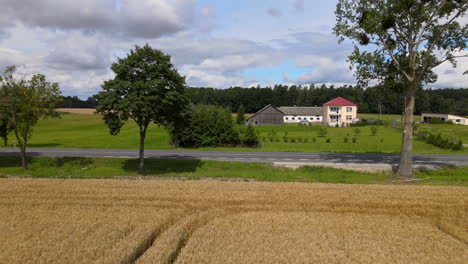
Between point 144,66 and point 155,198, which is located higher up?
point 144,66

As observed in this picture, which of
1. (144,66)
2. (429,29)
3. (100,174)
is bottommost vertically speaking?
(100,174)

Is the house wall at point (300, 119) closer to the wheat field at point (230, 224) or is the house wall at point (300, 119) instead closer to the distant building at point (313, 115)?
the distant building at point (313, 115)

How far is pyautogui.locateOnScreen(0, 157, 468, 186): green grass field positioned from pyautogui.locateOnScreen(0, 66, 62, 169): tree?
2.50m

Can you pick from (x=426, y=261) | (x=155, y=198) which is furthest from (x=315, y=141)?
(x=426, y=261)

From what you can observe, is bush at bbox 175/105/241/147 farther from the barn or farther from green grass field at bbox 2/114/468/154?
the barn

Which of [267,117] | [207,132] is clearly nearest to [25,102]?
[207,132]

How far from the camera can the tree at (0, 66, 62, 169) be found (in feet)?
86.6

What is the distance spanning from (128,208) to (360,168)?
59.4 feet

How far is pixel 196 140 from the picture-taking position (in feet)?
145

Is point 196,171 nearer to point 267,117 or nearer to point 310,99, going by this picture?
point 267,117

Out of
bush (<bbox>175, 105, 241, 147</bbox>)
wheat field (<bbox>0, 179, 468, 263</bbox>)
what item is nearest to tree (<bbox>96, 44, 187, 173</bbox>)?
wheat field (<bbox>0, 179, 468, 263</bbox>)

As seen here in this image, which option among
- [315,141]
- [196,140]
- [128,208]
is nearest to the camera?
[128,208]

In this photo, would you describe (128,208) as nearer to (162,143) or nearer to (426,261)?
(426,261)

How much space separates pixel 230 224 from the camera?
10.6 meters
